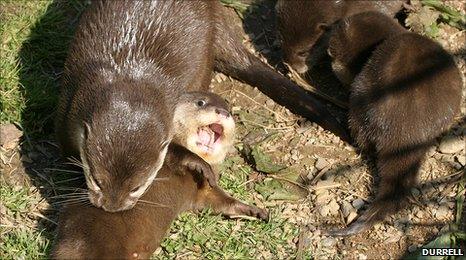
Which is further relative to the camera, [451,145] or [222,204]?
[451,145]

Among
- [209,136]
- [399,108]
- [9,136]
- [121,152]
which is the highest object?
[121,152]

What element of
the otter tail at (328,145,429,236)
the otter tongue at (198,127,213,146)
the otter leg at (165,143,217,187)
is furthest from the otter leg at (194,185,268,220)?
the otter tail at (328,145,429,236)

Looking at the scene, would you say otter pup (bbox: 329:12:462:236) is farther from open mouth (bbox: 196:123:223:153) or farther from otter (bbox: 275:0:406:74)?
open mouth (bbox: 196:123:223:153)

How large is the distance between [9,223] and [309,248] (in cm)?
126

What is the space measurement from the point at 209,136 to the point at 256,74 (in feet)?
2.08

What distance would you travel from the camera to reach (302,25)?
14.5ft

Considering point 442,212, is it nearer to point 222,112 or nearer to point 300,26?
point 222,112

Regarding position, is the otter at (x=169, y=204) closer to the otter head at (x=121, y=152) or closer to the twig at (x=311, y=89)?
the otter head at (x=121, y=152)

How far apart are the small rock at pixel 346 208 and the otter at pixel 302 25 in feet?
3.12

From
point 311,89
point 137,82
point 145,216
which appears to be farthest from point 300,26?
point 145,216

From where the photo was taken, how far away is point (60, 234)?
3.17 metres

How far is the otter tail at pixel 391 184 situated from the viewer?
353 cm

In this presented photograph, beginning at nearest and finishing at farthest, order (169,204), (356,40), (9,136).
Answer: (169,204), (9,136), (356,40)

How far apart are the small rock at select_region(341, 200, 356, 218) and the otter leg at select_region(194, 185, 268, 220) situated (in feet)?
1.13
